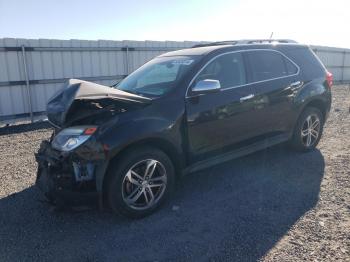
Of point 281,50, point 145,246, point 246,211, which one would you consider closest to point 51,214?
point 145,246

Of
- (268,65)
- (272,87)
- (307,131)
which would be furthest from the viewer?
(307,131)

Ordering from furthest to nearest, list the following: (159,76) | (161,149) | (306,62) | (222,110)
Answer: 1. (306,62)
2. (159,76)
3. (222,110)
4. (161,149)

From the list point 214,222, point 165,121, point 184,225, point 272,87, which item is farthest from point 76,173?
point 272,87

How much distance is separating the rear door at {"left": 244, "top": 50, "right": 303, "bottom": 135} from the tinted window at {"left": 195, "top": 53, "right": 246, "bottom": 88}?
0.52 feet

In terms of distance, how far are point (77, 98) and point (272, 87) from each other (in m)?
2.86

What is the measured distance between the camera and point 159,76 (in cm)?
450

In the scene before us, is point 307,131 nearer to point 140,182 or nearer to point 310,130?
point 310,130

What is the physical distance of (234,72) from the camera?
458 centimetres

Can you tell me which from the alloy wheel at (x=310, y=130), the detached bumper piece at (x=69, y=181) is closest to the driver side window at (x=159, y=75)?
the detached bumper piece at (x=69, y=181)

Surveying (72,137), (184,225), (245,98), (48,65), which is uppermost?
(48,65)

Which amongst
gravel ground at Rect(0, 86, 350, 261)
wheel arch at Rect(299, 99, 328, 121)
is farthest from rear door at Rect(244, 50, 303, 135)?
gravel ground at Rect(0, 86, 350, 261)

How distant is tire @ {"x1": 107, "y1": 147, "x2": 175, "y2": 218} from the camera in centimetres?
352

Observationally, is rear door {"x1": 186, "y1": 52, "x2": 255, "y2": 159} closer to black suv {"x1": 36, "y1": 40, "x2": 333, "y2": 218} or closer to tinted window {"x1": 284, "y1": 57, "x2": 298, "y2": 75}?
black suv {"x1": 36, "y1": 40, "x2": 333, "y2": 218}

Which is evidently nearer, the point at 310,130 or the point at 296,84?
the point at 296,84
